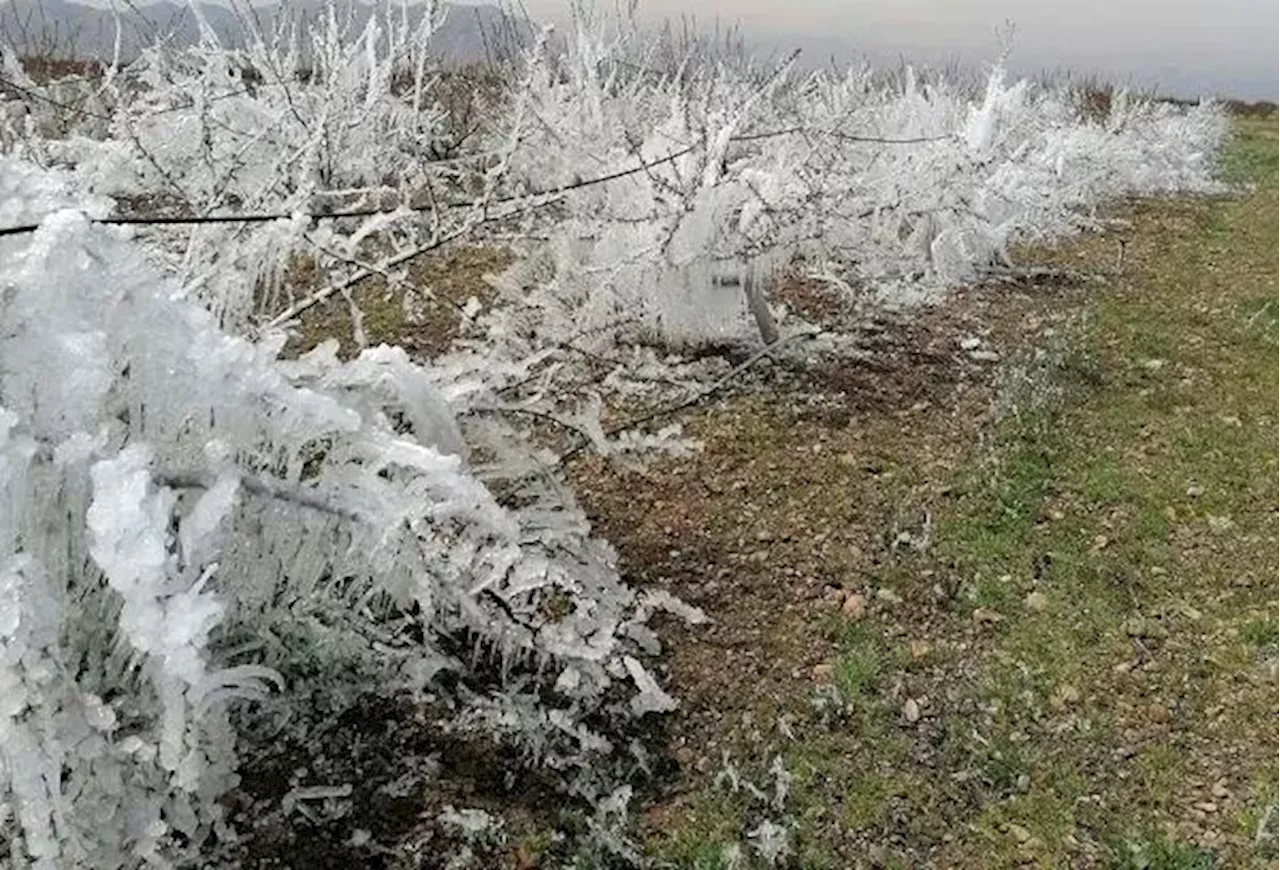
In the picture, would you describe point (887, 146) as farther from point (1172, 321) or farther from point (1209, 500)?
point (1209, 500)

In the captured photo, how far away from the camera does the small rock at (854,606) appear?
3.96 m

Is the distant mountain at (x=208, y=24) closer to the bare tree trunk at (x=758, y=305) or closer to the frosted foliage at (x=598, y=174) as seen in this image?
the frosted foliage at (x=598, y=174)

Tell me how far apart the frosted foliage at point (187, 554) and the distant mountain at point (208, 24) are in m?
3.38

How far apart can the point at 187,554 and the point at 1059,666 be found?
8.43ft

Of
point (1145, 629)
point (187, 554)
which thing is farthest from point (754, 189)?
point (187, 554)

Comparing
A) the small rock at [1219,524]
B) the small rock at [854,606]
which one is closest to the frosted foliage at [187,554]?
the small rock at [854,606]

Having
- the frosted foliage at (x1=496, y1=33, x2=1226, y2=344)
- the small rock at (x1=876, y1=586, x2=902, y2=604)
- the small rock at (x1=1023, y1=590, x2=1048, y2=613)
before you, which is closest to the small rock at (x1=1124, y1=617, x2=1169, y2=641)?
the small rock at (x1=1023, y1=590, x2=1048, y2=613)

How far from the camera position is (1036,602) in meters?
4.07

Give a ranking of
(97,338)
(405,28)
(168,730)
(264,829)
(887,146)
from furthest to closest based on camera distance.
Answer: (887,146), (405,28), (264,829), (97,338), (168,730)

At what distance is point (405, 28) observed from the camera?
252 inches

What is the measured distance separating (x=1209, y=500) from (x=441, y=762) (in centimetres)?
329

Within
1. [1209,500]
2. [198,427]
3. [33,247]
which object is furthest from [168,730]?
[1209,500]

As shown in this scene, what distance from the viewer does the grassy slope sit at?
9.89ft

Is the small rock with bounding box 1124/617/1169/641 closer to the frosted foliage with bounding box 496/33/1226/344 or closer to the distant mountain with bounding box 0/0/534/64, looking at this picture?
the frosted foliage with bounding box 496/33/1226/344
